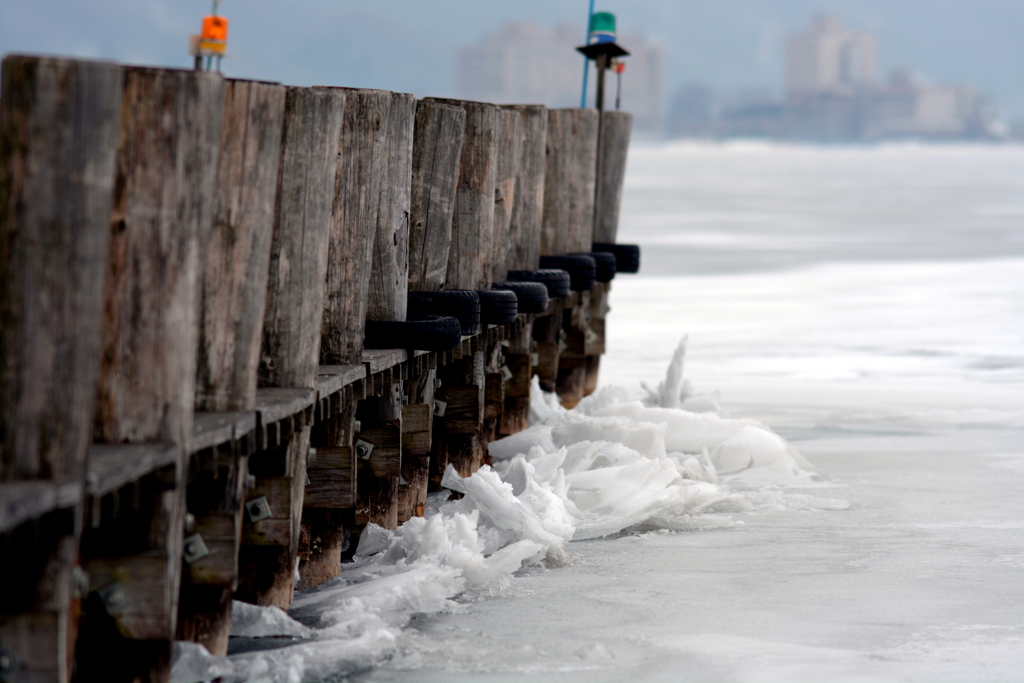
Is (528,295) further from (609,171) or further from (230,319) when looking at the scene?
(230,319)

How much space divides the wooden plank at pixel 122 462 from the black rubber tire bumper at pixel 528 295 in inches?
183

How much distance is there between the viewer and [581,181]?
11.2m

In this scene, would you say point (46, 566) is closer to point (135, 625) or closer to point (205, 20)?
point (135, 625)

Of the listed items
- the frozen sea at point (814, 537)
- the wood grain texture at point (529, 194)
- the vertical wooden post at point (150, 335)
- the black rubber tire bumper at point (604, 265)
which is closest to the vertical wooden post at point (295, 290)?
the frozen sea at point (814, 537)

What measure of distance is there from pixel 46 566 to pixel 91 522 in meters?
0.19

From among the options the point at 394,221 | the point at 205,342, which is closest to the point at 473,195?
the point at 394,221

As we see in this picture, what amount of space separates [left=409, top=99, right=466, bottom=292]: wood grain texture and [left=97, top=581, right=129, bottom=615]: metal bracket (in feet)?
11.1

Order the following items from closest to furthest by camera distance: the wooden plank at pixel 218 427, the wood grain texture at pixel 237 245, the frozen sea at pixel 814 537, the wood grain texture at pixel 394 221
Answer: the wooden plank at pixel 218 427
the wood grain texture at pixel 237 245
the frozen sea at pixel 814 537
the wood grain texture at pixel 394 221

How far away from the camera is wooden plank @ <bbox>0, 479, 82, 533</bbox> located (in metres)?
3.30

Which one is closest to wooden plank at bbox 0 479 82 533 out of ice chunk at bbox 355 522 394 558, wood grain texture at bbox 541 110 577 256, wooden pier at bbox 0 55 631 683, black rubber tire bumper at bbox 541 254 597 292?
wooden pier at bbox 0 55 631 683

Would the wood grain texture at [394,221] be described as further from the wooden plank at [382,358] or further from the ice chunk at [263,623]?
the ice chunk at [263,623]

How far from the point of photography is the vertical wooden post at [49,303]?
11.4 feet

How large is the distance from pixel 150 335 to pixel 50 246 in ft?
1.92

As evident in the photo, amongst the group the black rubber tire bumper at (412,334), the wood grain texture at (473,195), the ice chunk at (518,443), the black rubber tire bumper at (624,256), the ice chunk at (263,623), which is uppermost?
the wood grain texture at (473,195)
